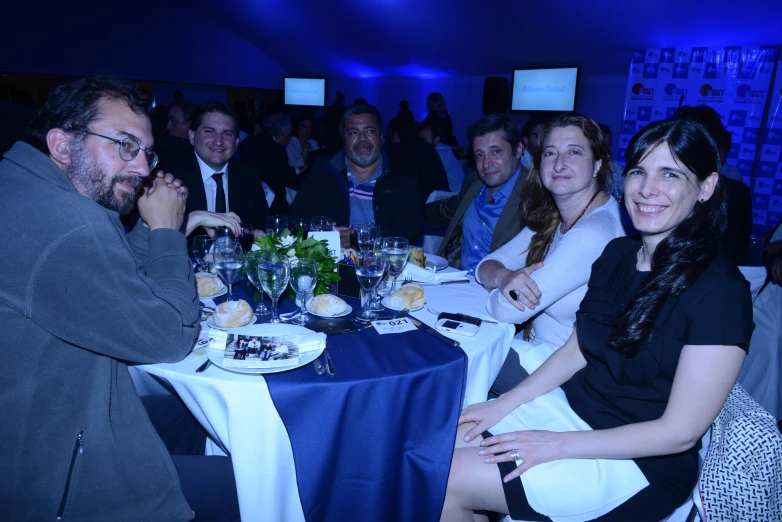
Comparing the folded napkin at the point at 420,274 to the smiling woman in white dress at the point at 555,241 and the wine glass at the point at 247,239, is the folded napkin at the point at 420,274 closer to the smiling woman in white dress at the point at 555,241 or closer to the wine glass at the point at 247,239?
the smiling woman in white dress at the point at 555,241

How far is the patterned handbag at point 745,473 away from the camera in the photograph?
131 centimetres

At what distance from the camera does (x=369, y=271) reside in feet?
5.70

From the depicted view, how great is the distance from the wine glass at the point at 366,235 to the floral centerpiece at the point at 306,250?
25 centimetres

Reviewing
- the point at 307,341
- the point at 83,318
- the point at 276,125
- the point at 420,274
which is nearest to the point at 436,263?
the point at 420,274

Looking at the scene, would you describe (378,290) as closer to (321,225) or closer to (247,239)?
(321,225)

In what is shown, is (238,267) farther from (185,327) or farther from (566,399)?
(566,399)

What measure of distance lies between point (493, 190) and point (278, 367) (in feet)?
7.40

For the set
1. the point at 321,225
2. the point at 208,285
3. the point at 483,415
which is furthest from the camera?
the point at 321,225

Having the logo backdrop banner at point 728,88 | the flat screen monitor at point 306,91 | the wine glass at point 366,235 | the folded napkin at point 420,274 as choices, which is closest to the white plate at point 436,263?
the folded napkin at point 420,274

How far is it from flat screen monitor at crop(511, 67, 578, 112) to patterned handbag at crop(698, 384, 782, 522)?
393 inches

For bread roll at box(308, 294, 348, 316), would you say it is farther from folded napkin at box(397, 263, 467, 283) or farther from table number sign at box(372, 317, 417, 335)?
folded napkin at box(397, 263, 467, 283)

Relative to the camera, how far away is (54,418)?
46.4 inches

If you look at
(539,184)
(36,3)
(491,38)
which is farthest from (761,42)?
(36,3)

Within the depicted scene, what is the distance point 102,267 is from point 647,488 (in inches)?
63.0
